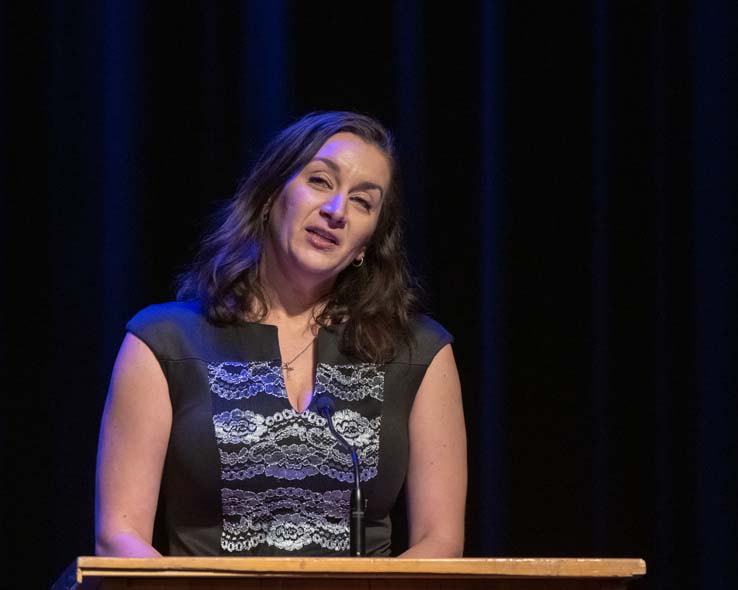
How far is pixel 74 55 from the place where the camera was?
264 cm

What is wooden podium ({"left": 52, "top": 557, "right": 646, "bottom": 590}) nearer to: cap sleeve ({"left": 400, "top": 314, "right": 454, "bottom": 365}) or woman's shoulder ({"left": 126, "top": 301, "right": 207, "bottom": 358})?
woman's shoulder ({"left": 126, "top": 301, "right": 207, "bottom": 358})

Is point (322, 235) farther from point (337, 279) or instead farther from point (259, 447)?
point (259, 447)

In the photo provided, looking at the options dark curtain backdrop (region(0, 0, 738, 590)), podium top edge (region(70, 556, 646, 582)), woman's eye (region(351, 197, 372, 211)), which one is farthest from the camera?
dark curtain backdrop (region(0, 0, 738, 590))

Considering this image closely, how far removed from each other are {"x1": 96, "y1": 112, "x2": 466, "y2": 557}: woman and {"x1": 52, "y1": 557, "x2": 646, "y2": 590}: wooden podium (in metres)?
0.69

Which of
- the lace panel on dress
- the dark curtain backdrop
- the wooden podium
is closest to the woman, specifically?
the lace panel on dress

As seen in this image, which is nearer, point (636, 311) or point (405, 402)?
point (405, 402)

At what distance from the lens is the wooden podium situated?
131 cm

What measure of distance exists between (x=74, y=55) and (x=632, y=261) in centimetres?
140

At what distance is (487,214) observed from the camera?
2.72 m

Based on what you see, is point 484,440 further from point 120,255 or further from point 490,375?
point 120,255

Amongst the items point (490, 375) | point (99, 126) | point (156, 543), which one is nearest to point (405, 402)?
point (490, 375)

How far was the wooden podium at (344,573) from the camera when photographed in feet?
4.28

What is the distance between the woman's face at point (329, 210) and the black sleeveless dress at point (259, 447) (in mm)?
167

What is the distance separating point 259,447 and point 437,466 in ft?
1.23
